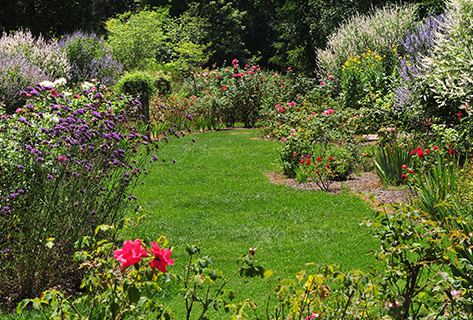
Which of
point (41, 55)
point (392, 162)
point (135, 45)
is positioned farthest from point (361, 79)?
point (135, 45)

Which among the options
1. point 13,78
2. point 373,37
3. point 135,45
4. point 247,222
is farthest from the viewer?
point 135,45

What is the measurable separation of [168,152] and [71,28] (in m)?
13.2

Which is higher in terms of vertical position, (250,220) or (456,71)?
(456,71)

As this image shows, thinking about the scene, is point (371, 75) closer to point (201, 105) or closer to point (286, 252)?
point (201, 105)

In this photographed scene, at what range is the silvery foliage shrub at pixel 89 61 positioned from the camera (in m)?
15.3

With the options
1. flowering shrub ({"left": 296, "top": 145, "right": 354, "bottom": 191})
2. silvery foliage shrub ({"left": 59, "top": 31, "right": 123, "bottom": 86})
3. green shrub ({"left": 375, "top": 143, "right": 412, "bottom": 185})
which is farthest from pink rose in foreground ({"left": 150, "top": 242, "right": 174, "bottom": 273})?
silvery foliage shrub ({"left": 59, "top": 31, "right": 123, "bottom": 86})

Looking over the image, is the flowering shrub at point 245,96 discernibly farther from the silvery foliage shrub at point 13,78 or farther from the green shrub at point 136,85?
the silvery foliage shrub at point 13,78

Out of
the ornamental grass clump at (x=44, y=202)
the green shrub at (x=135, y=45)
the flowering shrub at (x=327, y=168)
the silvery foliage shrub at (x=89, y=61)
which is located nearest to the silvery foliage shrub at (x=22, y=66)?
the silvery foliage shrub at (x=89, y=61)

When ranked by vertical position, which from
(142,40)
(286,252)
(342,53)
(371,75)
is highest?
(142,40)

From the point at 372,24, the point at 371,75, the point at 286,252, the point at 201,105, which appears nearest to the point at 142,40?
the point at 201,105

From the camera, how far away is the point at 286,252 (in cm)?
508

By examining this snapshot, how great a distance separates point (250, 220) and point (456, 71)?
474 cm

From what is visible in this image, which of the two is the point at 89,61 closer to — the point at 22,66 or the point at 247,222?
the point at 22,66

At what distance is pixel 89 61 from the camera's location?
15.8 m
